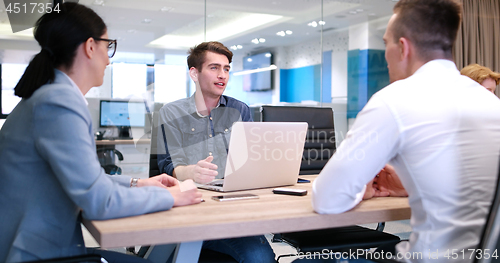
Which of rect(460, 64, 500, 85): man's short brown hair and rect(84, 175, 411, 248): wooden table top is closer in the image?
rect(84, 175, 411, 248): wooden table top

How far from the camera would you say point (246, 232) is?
1.09m

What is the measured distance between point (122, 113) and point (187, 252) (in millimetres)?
3759

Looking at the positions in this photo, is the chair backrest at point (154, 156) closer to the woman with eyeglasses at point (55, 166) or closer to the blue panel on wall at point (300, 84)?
the woman with eyeglasses at point (55, 166)

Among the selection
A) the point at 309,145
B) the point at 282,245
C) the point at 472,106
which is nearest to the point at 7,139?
the point at 472,106

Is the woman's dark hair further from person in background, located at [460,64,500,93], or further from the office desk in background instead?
person in background, located at [460,64,500,93]

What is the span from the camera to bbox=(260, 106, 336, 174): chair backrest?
251 cm

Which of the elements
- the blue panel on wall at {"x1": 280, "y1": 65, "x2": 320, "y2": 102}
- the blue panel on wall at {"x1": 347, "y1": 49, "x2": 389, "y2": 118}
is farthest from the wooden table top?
the blue panel on wall at {"x1": 347, "y1": 49, "x2": 389, "y2": 118}

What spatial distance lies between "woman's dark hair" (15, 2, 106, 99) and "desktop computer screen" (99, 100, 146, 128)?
3352 mm

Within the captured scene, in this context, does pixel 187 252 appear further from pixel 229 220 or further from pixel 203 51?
pixel 203 51

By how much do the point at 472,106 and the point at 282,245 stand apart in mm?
2446

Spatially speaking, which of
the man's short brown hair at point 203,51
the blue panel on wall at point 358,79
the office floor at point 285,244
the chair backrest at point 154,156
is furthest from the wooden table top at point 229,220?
the blue panel on wall at point 358,79

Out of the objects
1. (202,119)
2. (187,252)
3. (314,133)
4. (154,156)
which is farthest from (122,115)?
(187,252)

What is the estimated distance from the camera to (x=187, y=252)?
128cm

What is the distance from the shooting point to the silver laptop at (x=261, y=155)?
1.51 m
